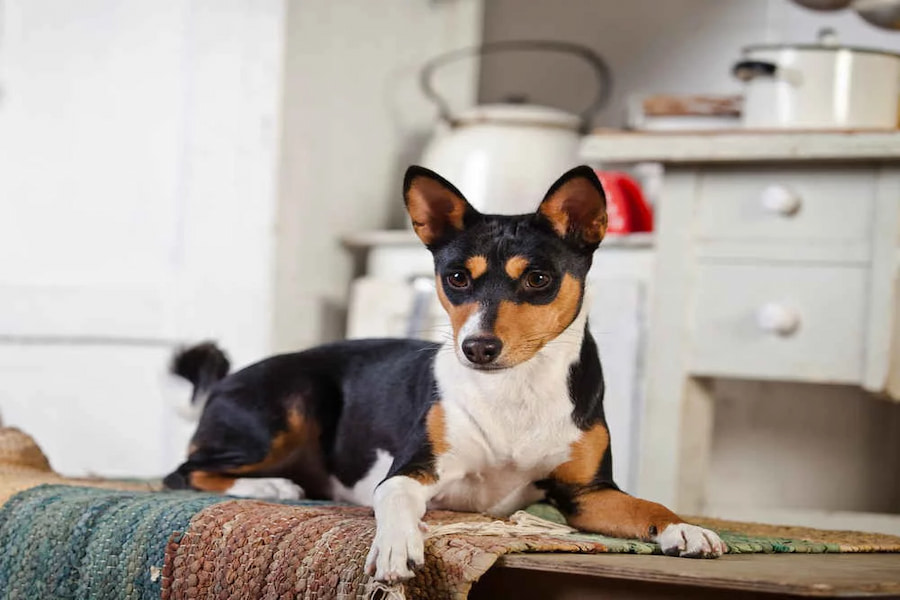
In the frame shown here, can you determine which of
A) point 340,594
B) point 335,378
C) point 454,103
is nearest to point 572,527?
point 340,594

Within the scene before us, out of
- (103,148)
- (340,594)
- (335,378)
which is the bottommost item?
(340,594)

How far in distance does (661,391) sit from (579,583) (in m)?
0.97

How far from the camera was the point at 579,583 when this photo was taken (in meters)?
1.00

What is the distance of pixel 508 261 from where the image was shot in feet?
3.82

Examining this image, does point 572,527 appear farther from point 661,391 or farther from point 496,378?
point 661,391

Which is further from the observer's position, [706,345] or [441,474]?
[706,345]

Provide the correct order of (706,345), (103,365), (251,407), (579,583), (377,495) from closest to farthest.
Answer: (579,583) → (377,495) → (251,407) → (706,345) → (103,365)

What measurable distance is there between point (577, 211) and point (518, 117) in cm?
120

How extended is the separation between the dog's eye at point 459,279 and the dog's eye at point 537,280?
2.4 inches

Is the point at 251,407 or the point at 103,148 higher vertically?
the point at 103,148

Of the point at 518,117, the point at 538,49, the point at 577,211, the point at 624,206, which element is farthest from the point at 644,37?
the point at 577,211

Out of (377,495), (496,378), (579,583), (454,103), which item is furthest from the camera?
(454,103)

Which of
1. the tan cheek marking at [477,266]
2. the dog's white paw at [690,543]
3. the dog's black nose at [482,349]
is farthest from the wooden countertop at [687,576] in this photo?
the tan cheek marking at [477,266]

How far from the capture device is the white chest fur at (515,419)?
123 cm
